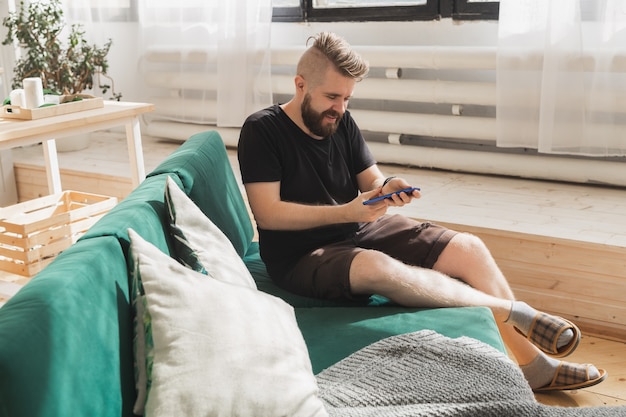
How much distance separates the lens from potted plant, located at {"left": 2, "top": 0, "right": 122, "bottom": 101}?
445 centimetres

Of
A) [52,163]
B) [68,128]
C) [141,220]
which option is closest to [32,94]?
[68,128]

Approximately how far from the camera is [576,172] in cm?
367

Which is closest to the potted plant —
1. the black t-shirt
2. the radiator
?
the radiator

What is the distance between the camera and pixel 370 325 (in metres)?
2.06

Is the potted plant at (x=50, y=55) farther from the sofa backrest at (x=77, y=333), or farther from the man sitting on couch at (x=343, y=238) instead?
the sofa backrest at (x=77, y=333)

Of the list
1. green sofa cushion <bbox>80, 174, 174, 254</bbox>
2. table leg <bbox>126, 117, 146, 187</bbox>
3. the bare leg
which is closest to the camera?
green sofa cushion <bbox>80, 174, 174, 254</bbox>

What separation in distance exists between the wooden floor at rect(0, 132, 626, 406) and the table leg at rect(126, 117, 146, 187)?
577 millimetres

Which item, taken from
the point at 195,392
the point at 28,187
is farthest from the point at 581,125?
the point at 28,187

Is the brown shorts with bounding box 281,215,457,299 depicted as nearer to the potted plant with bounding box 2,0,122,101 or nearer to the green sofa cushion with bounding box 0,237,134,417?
the green sofa cushion with bounding box 0,237,134,417

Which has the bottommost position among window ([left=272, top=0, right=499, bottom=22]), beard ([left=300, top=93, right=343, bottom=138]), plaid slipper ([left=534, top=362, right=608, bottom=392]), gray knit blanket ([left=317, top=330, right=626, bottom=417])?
plaid slipper ([left=534, top=362, right=608, bottom=392])

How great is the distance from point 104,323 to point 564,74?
2775 mm

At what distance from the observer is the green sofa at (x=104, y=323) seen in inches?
41.7

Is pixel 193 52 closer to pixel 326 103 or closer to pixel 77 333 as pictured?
pixel 326 103

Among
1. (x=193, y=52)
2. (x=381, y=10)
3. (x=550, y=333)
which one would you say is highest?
(x=381, y=10)
